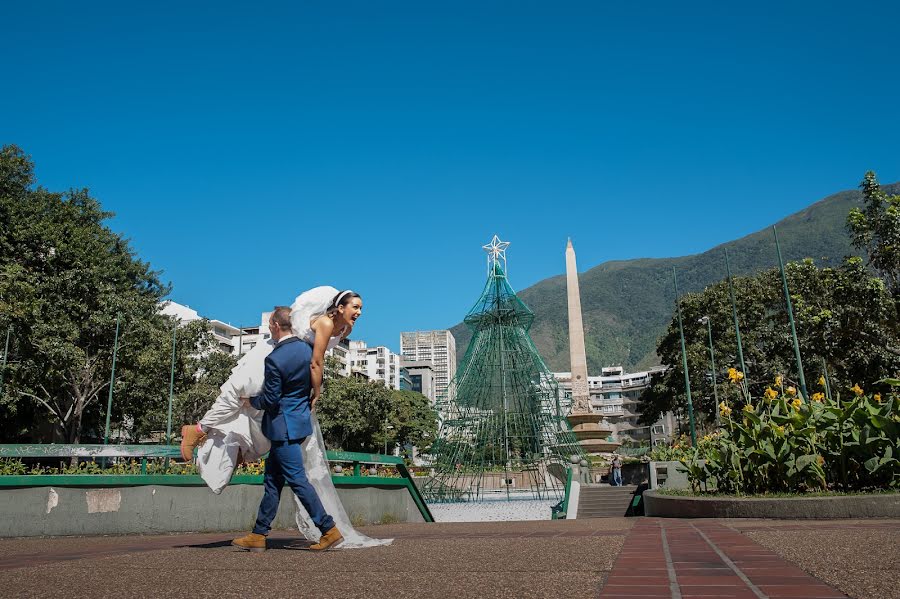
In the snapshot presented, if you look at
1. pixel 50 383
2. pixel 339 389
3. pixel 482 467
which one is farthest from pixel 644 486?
pixel 339 389

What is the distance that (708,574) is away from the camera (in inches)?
129

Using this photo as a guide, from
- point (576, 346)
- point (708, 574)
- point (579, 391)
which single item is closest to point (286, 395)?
point (708, 574)

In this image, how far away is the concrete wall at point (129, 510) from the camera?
25.0 ft

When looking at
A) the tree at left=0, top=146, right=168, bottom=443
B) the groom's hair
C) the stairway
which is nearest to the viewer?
the groom's hair

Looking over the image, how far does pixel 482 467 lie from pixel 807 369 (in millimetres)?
19202

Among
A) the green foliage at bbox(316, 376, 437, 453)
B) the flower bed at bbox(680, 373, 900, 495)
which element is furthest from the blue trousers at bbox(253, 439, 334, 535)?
the green foliage at bbox(316, 376, 437, 453)

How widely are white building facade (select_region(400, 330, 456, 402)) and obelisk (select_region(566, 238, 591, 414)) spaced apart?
143m

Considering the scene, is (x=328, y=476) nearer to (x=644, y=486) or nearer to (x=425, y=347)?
(x=644, y=486)

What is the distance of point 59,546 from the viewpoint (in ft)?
20.6

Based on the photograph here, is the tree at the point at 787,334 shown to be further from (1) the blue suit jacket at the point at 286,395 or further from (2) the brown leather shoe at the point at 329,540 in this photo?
(2) the brown leather shoe at the point at 329,540

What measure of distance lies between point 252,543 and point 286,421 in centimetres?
93

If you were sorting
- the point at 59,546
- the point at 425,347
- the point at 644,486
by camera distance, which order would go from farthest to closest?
1. the point at 425,347
2. the point at 644,486
3. the point at 59,546

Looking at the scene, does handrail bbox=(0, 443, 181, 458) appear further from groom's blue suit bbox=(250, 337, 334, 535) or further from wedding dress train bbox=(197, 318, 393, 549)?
groom's blue suit bbox=(250, 337, 334, 535)

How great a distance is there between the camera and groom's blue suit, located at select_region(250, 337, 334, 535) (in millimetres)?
5098
